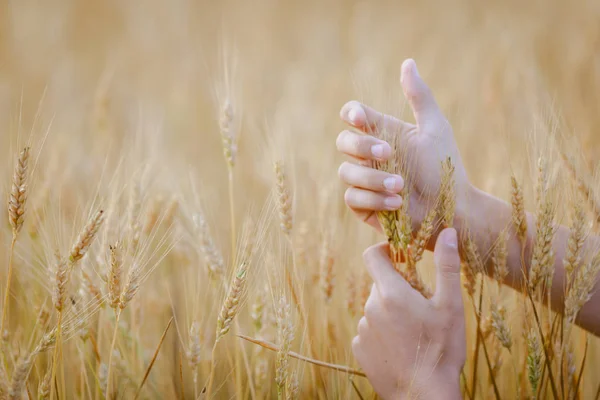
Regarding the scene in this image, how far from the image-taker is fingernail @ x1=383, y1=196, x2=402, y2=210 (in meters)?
1.06

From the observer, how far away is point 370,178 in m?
1.10

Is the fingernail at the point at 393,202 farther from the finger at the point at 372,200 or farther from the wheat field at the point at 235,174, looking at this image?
the wheat field at the point at 235,174

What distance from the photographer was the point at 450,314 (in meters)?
1.02

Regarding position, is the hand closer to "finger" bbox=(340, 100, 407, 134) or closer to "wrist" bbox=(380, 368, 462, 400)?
"wrist" bbox=(380, 368, 462, 400)

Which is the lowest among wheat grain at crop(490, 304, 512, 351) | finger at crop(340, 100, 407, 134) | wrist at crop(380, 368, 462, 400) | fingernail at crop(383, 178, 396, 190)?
wrist at crop(380, 368, 462, 400)

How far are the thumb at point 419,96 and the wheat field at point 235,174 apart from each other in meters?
0.05

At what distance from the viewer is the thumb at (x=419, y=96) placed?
1.23m

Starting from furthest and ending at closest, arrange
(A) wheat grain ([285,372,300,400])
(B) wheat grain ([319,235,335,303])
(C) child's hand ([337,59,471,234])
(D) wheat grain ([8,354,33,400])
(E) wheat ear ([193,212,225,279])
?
(B) wheat grain ([319,235,335,303]) → (E) wheat ear ([193,212,225,279]) → (C) child's hand ([337,59,471,234]) → (A) wheat grain ([285,372,300,400]) → (D) wheat grain ([8,354,33,400])

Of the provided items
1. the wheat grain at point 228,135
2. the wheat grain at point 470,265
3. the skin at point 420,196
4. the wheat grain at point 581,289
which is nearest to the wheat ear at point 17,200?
the wheat grain at point 228,135

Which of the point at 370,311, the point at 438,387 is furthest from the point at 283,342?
the point at 438,387

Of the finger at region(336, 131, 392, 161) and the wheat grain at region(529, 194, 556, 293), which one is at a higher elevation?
the finger at region(336, 131, 392, 161)

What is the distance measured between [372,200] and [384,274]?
0.16 metres

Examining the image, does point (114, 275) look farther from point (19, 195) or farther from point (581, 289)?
point (581, 289)

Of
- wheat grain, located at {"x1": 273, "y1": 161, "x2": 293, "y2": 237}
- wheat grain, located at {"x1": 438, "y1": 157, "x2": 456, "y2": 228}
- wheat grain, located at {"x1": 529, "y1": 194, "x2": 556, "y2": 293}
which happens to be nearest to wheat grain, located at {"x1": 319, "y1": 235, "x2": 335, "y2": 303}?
wheat grain, located at {"x1": 273, "y1": 161, "x2": 293, "y2": 237}
